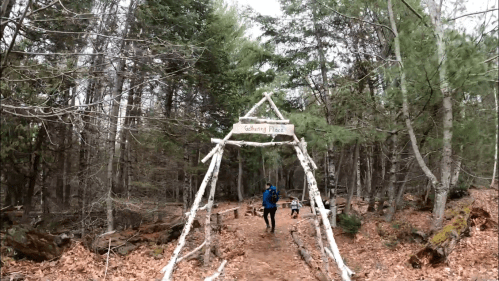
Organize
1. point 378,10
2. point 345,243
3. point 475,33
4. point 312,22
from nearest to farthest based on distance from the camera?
point 475,33 < point 378,10 < point 345,243 < point 312,22

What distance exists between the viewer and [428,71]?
6590mm

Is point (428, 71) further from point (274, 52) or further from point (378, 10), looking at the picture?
point (274, 52)

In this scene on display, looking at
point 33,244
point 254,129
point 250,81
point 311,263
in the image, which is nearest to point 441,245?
point 311,263

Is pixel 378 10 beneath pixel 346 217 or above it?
above

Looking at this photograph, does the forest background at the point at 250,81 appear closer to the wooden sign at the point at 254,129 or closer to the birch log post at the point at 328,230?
the wooden sign at the point at 254,129

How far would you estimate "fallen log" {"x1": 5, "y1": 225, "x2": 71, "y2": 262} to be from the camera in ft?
26.5

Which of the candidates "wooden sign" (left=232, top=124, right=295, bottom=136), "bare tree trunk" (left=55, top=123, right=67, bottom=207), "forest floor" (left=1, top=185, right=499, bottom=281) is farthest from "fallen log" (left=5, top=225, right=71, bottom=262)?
"wooden sign" (left=232, top=124, right=295, bottom=136)

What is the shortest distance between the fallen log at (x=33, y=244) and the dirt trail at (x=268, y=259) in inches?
199

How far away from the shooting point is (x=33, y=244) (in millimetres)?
8156

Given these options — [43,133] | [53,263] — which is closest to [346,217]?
[53,263]

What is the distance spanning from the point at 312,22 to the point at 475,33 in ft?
20.6

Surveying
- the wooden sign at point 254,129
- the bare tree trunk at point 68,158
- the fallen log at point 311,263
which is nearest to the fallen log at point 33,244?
the bare tree trunk at point 68,158

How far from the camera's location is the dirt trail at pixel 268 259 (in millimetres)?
7198

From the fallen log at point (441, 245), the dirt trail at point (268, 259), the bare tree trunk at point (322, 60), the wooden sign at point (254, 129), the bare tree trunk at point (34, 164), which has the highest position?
the bare tree trunk at point (322, 60)
